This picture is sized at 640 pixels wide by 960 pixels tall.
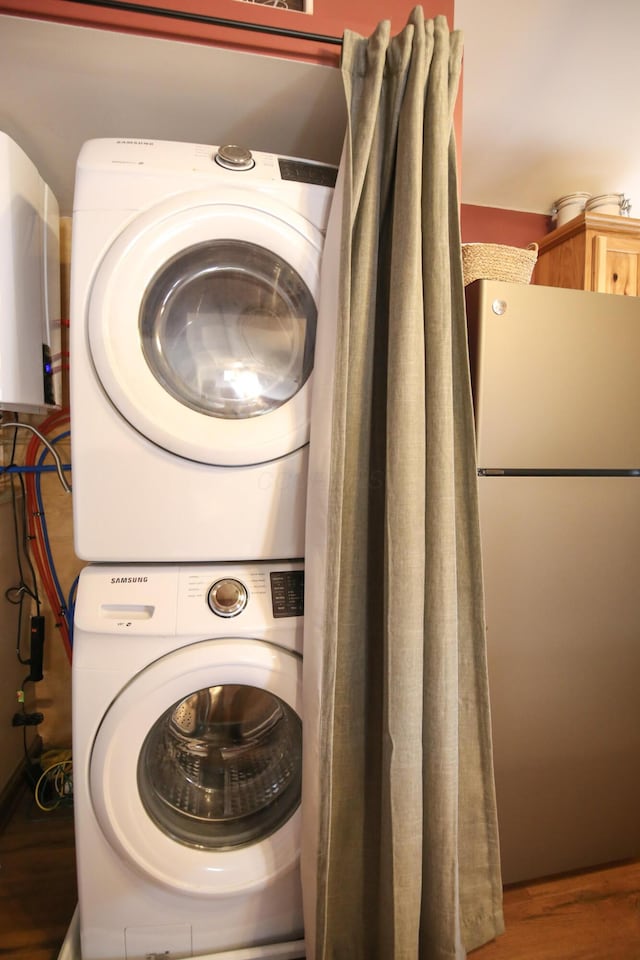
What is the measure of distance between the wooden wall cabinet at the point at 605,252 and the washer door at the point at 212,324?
4.65ft

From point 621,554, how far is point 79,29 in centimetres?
174

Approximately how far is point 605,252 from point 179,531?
193 cm

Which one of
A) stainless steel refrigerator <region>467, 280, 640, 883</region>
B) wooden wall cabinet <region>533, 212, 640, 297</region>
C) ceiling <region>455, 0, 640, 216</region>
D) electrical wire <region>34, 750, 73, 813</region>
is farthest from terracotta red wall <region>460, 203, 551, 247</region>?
electrical wire <region>34, 750, 73, 813</region>

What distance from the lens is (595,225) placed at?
185cm

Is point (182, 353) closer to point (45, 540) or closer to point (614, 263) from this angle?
point (45, 540)

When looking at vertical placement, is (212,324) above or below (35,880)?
above

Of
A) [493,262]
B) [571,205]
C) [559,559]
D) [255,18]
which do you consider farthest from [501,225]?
[559,559]

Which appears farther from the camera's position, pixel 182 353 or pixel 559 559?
pixel 559 559

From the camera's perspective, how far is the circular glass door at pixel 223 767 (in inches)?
39.5

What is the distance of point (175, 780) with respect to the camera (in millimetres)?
1077

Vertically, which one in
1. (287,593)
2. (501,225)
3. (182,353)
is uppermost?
(501,225)

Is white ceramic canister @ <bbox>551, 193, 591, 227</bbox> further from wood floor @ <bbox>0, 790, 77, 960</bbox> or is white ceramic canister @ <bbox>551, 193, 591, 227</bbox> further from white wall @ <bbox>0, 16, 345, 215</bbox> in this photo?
wood floor @ <bbox>0, 790, 77, 960</bbox>

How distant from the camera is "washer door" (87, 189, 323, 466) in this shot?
0.94 meters

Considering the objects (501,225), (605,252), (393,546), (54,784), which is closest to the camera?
(393,546)
